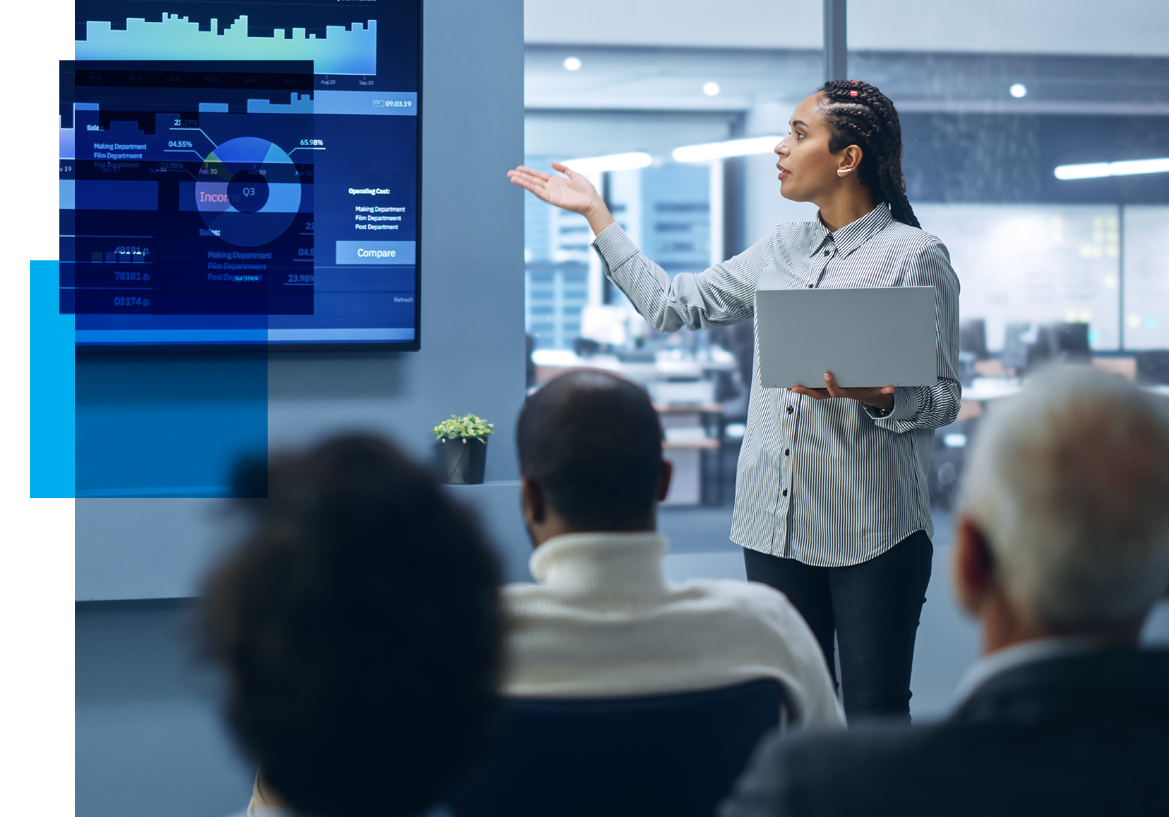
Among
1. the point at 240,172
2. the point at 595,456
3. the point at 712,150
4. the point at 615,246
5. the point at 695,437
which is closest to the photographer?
the point at 595,456

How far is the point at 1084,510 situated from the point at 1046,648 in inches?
4.3

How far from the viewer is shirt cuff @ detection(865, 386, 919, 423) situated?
186 cm

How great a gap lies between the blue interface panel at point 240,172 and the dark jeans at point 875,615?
1237 mm

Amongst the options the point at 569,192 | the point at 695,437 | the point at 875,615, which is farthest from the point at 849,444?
the point at 695,437

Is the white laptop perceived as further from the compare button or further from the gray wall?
the compare button

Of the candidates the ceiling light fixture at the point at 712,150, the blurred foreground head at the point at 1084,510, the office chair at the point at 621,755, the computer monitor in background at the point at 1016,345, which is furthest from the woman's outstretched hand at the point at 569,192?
the ceiling light fixture at the point at 712,150

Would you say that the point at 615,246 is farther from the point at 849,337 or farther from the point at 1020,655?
the point at 1020,655

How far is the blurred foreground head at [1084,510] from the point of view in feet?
2.41

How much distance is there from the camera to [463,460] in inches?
97.3

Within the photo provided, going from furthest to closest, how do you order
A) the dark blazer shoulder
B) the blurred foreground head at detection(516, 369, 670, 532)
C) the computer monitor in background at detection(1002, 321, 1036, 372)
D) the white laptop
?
the computer monitor in background at detection(1002, 321, 1036, 372) < the white laptop < the blurred foreground head at detection(516, 369, 670, 532) < the dark blazer shoulder

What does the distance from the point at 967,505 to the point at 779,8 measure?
4727mm

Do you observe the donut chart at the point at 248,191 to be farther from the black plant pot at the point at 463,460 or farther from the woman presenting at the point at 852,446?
the woman presenting at the point at 852,446

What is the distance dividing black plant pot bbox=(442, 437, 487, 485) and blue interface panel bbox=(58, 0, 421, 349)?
0.33 m

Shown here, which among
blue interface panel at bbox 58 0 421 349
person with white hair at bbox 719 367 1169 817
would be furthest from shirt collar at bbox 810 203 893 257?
person with white hair at bbox 719 367 1169 817
